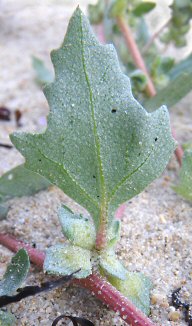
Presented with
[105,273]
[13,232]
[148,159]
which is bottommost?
[13,232]

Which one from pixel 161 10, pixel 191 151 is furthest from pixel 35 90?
pixel 191 151

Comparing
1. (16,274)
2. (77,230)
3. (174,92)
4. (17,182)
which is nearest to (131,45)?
(174,92)

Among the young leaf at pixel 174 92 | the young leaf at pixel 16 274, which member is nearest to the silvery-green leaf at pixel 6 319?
the young leaf at pixel 16 274

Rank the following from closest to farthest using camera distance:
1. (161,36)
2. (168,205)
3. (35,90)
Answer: (168,205), (161,36), (35,90)

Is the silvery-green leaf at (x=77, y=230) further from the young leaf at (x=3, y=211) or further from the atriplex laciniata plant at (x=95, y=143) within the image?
the young leaf at (x=3, y=211)

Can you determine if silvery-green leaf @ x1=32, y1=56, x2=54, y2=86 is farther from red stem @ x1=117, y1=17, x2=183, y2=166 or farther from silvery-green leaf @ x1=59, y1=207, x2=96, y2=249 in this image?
silvery-green leaf @ x1=59, y1=207, x2=96, y2=249

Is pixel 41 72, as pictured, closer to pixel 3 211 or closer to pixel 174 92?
pixel 174 92

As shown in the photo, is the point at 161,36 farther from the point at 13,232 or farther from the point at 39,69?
the point at 13,232
